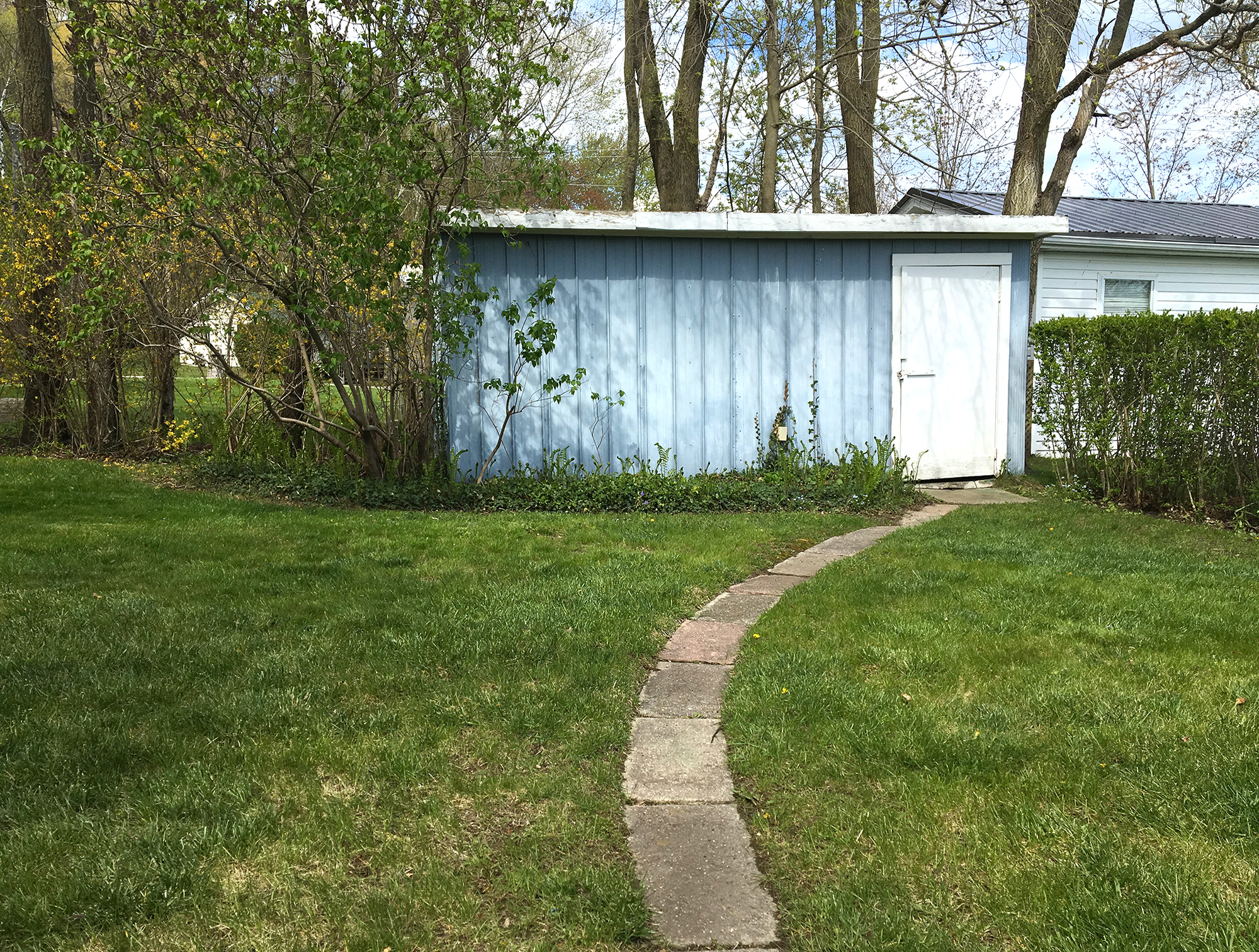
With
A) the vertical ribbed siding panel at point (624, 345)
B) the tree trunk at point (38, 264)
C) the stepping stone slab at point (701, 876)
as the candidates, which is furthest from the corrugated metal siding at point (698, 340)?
the stepping stone slab at point (701, 876)

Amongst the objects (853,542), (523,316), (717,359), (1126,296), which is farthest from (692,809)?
(1126,296)

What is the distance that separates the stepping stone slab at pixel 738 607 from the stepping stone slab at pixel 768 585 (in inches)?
2.6

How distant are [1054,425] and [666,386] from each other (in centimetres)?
344

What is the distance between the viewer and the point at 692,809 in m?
2.61

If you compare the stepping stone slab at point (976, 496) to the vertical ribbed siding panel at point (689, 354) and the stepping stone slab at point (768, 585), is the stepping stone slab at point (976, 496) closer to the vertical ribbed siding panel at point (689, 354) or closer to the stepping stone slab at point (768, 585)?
the vertical ribbed siding panel at point (689, 354)

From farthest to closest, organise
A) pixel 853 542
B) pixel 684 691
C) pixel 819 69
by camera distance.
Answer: pixel 819 69
pixel 853 542
pixel 684 691

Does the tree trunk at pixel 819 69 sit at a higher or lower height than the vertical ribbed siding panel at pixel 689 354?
higher

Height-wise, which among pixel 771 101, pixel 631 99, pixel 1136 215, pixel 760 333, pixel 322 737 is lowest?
pixel 322 737

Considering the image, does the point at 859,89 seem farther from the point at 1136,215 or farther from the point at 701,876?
the point at 701,876

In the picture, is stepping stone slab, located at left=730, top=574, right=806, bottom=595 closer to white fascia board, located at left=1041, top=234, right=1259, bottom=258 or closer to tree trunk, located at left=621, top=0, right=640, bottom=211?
tree trunk, located at left=621, top=0, right=640, bottom=211

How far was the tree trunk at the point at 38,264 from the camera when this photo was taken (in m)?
9.44

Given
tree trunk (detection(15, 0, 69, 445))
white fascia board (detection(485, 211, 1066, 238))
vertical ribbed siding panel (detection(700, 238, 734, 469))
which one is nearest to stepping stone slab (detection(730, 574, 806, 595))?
vertical ribbed siding panel (detection(700, 238, 734, 469))

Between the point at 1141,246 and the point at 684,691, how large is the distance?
1205 cm

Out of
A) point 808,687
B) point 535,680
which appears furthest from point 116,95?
point 808,687
